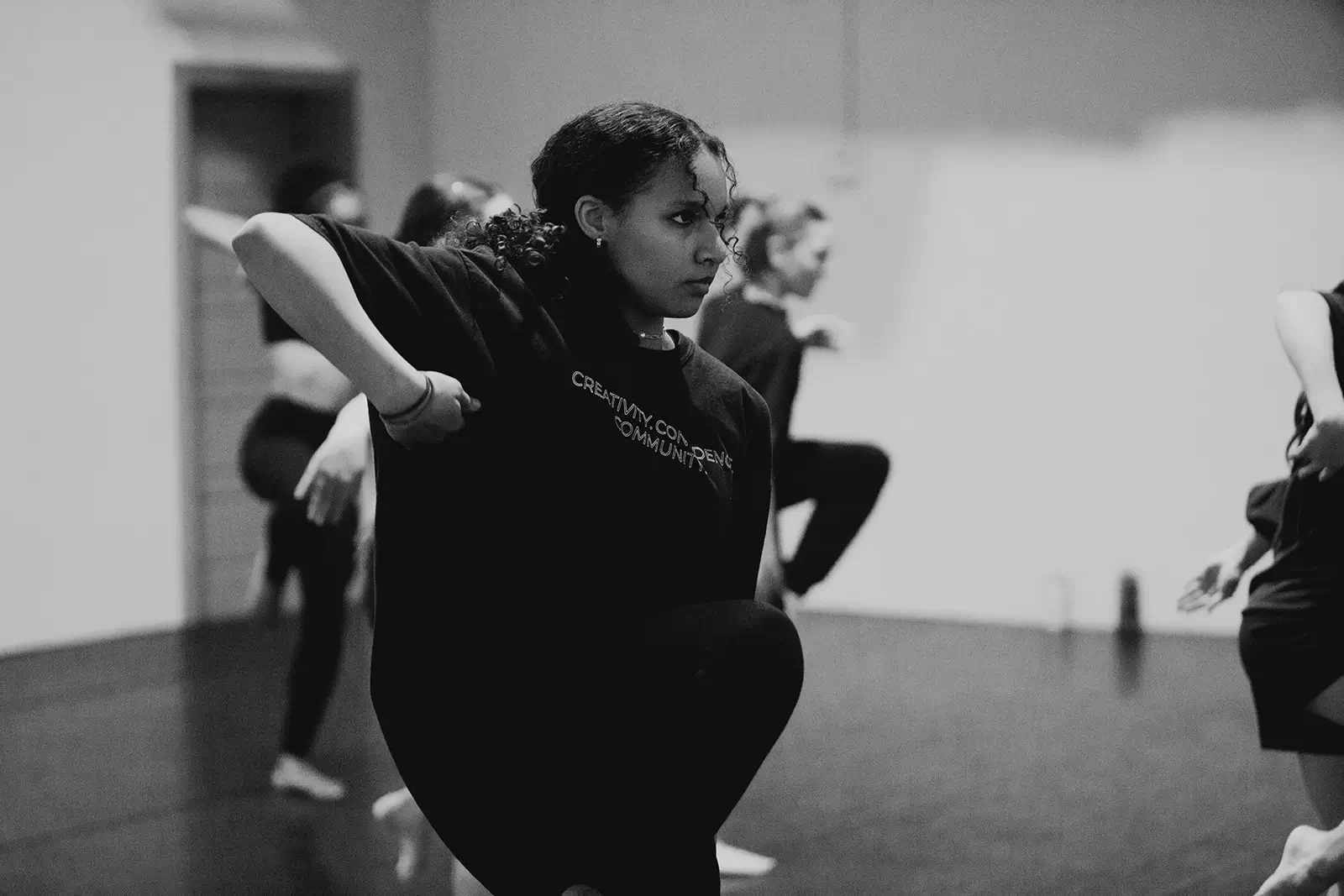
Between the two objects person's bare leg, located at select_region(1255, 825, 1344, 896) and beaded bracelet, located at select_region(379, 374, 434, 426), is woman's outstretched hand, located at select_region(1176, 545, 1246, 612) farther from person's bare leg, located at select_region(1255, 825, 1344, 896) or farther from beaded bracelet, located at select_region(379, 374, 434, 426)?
beaded bracelet, located at select_region(379, 374, 434, 426)

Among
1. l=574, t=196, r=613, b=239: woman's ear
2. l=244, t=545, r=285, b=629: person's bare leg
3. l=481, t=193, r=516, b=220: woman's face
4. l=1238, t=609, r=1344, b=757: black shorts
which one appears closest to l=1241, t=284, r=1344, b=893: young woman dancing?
l=1238, t=609, r=1344, b=757: black shorts

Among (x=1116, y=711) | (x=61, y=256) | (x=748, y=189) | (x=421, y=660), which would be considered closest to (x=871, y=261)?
(x=748, y=189)

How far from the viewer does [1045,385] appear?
7.13m

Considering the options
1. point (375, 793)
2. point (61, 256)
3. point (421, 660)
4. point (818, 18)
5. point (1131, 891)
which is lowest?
point (375, 793)

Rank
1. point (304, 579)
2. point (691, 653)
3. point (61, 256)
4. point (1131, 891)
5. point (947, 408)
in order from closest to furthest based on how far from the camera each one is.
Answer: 1. point (691, 653)
2. point (1131, 891)
3. point (304, 579)
4. point (61, 256)
5. point (947, 408)

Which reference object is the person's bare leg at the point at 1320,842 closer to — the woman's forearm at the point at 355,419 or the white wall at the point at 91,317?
the woman's forearm at the point at 355,419

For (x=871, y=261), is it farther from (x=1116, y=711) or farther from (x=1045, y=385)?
(x=1116, y=711)

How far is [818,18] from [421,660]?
580 cm

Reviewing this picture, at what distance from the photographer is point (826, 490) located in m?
4.54

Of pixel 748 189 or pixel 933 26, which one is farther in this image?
pixel 748 189

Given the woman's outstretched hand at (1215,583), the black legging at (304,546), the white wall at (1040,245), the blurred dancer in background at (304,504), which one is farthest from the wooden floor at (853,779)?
the woman's outstretched hand at (1215,583)

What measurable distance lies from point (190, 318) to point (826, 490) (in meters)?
3.79

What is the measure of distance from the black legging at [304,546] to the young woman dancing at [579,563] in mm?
2427

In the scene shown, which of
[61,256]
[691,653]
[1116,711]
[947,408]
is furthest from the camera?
[947,408]
